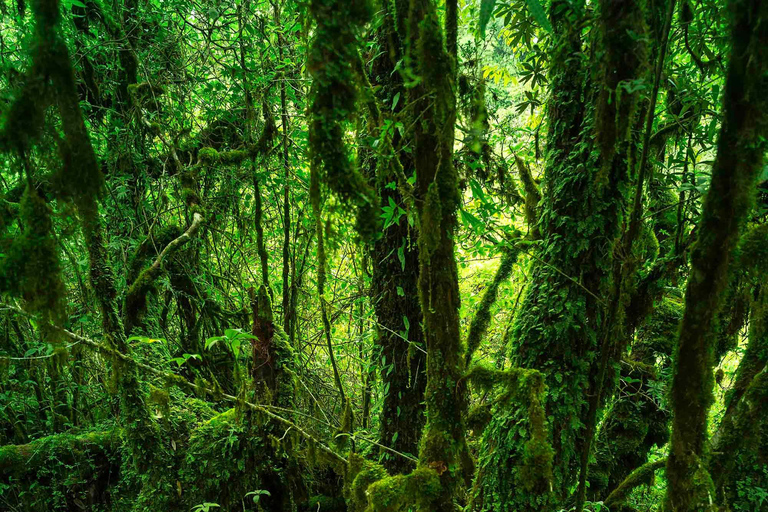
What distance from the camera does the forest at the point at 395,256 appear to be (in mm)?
1209

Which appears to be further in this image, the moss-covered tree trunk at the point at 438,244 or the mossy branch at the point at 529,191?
the mossy branch at the point at 529,191

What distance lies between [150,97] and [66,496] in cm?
356

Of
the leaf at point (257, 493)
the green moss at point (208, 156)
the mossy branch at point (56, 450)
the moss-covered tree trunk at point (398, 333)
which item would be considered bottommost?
the leaf at point (257, 493)

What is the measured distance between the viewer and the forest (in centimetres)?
121

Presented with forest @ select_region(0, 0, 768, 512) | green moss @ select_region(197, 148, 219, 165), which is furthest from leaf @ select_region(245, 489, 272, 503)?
green moss @ select_region(197, 148, 219, 165)

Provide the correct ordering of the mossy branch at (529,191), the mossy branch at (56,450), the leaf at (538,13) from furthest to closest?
the mossy branch at (56,450) < the mossy branch at (529,191) < the leaf at (538,13)

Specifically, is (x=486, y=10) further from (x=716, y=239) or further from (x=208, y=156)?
(x=208, y=156)

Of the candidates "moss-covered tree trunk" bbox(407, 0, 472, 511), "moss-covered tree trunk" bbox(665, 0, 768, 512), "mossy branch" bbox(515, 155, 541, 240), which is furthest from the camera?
"mossy branch" bbox(515, 155, 541, 240)

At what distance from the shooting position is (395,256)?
Result: 305 cm

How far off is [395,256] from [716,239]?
204cm

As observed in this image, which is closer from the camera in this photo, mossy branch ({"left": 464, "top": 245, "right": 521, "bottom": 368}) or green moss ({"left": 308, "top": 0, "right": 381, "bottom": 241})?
green moss ({"left": 308, "top": 0, "right": 381, "bottom": 241})

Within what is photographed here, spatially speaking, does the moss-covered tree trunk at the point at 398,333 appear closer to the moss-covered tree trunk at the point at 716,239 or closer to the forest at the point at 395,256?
the forest at the point at 395,256

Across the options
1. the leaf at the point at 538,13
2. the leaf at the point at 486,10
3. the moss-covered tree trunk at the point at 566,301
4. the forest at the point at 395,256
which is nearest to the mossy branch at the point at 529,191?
the forest at the point at 395,256

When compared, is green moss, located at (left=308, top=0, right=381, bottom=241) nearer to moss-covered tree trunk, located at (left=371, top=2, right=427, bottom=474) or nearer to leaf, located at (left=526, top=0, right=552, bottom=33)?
leaf, located at (left=526, top=0, right=552, bottom=33)
